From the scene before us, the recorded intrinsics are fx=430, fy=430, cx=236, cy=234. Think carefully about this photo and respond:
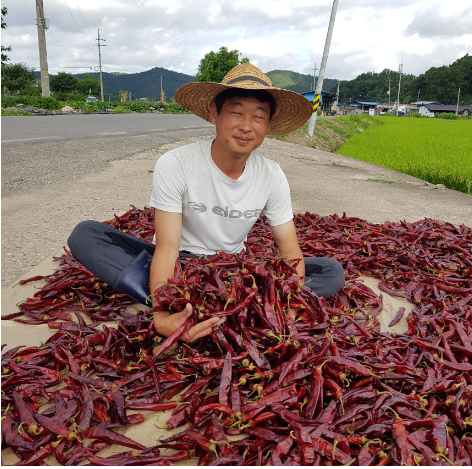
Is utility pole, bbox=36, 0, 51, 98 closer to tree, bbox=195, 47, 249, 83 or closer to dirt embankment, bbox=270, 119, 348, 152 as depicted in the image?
dirt embankment, bbox=270, 119, 348, 152

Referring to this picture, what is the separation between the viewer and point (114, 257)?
3.38 metres

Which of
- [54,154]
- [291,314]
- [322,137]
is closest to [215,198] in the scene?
[291,314]

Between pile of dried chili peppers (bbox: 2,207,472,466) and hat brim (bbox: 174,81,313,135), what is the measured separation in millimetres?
1271

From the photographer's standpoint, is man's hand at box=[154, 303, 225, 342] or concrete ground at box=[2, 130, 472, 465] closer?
man's hand at box=[154, 303, 225, 342]

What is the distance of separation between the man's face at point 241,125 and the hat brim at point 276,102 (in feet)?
0.43

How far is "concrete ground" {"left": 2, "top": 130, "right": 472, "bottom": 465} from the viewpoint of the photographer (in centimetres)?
392

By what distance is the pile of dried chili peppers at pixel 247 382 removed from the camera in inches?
84.3

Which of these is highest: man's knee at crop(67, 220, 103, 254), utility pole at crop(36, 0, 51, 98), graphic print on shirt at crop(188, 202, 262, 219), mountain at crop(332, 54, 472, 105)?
mountain at crop(332, 54, 472, 105)

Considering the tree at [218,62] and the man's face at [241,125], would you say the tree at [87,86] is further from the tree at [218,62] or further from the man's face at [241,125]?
the man's face at [241,125]

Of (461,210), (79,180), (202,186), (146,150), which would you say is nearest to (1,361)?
(202,186)

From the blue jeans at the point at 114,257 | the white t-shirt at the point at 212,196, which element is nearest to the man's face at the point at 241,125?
the white t-shirt at the point at 212,196

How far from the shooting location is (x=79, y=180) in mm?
8258

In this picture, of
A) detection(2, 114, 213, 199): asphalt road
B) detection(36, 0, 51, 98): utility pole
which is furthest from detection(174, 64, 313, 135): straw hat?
detection(36, 0, 51, 98): utility pole

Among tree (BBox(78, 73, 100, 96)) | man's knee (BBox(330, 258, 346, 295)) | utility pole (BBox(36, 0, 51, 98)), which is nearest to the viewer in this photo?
man's knee (BBox(330, 258, 346, 295))
